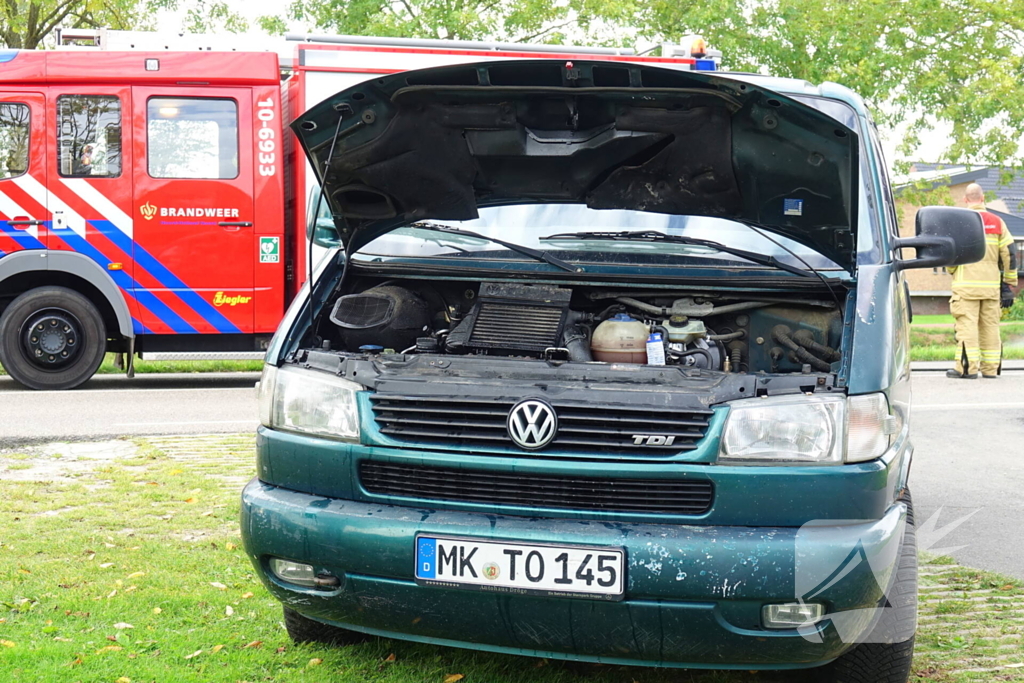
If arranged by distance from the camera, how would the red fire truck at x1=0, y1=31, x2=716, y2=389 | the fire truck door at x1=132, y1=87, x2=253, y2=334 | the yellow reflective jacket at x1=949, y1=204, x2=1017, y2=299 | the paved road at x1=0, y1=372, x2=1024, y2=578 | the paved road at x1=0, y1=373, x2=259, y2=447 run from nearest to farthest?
1. the paved road at x1=0, y1=372, x2=1024, y2=578
2. the paved road at x1=0, y1=373, x2=259, y2=447
3. the red fire truck at x1=0, y1=31, x2=716, y2=389
4. the fire truck door at x1=132, y1=87, x2=253, y2=334
5. the yellow reflective jacket at x1=949, y1=204, x2=1017, y2=299

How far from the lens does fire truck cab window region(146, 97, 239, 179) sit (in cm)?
1030

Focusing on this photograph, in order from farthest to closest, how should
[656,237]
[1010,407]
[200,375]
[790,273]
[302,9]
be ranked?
[302,9], [200,375], [1010,407], [656,237], [790,273]

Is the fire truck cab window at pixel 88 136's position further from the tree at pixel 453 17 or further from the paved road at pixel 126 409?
the tree at pixel 453 17

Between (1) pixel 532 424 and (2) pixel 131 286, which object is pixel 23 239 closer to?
(2) pixel 131 286

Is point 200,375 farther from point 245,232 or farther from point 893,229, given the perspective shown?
point 893,229

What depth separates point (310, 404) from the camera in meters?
3.34

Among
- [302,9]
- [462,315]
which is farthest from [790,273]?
[302,9]

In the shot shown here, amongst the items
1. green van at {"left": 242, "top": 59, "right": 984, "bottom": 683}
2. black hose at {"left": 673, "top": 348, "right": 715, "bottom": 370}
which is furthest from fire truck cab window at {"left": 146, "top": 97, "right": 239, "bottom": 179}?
black hose at {"left": 673, "top": 348, "right": 715, "bottom": 370}

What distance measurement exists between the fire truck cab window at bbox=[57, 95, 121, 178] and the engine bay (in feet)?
22.9

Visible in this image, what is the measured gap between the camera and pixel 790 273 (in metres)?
3.71

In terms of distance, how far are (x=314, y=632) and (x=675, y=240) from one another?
187cm

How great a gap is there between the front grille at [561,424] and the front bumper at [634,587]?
213 millimetres

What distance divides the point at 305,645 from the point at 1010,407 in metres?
8.17

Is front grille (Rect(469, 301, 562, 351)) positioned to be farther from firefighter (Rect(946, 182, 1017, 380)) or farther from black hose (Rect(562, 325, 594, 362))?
firefighter (Rect(946, 182, 1017, 380))
